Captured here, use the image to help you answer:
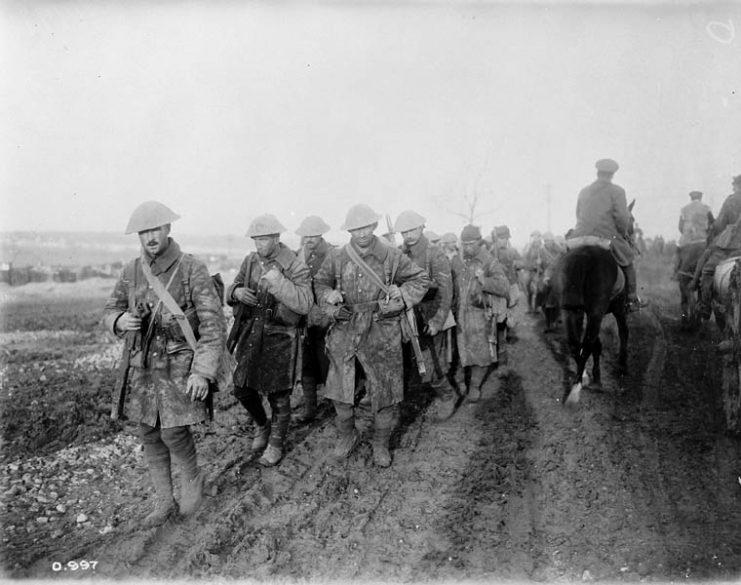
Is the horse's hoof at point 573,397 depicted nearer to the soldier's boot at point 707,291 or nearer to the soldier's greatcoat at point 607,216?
the soldier's greatcoat at point 607,216

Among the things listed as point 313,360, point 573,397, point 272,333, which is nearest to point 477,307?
point 573,397

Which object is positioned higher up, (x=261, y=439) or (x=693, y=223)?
(x=693, y=223)

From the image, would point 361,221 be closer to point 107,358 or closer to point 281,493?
point 281,493

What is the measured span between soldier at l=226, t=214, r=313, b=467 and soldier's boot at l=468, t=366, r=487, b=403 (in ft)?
8.73

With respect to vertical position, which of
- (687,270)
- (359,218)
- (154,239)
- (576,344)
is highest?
(359,218)

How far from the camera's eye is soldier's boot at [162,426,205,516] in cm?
392

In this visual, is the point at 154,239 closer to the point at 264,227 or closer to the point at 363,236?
the point at 264,227

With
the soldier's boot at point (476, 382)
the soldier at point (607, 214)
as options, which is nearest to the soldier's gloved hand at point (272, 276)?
the soldier's boot at point (476, 382)

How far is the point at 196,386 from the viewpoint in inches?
145

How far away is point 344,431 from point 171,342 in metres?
1.90

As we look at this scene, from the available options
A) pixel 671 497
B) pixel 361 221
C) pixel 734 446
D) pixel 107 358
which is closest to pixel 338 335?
pixel 361 221

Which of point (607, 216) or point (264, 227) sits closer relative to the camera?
point (264, 227)

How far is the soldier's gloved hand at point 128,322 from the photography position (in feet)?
12.0

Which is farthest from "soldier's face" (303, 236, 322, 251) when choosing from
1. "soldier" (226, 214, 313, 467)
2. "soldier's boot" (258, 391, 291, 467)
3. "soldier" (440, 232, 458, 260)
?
"soldier" (440, 232, 458, 260)
